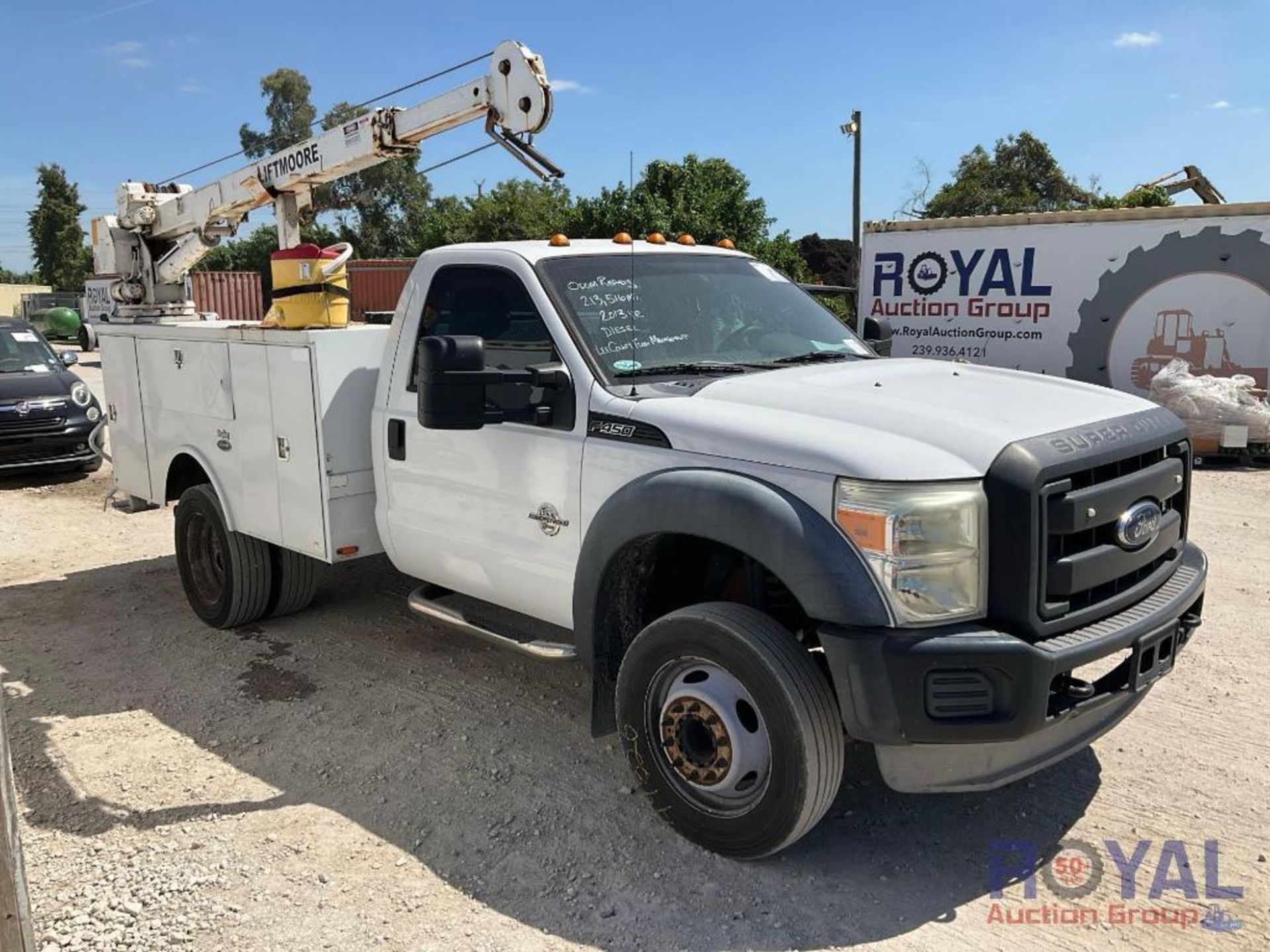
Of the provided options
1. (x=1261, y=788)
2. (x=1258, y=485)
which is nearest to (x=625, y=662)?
(x=1261, y=788)

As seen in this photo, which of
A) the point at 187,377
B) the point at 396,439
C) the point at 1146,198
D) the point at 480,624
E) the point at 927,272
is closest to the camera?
the point at 480,624

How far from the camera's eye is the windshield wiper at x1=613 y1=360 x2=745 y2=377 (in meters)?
3.87

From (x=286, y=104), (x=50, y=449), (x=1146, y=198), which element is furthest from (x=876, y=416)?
(x=286, y=104)

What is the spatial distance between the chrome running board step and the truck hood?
3.33 feet

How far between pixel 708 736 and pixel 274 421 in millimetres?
2893

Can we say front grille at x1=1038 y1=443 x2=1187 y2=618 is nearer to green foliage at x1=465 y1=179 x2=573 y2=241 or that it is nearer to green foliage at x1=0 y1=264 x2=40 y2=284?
green foliage at x1=465 y1=179 x2=573 y2=241

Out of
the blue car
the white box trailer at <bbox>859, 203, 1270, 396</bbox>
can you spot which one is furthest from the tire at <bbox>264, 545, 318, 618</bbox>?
the white box trailer at <bbox>859, 203, 1270, 396</bbox>

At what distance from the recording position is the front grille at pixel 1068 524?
292cm

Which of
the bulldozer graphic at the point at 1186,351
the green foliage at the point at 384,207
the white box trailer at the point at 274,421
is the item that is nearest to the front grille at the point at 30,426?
the white box trailer at the point at 274,421

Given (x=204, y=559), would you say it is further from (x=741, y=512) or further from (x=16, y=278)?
(x=16, y=278)

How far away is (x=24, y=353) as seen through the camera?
38.4 ft

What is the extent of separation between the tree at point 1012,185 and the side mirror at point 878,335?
32544mm

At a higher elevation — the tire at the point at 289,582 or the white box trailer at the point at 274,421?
the white box trailer at the point at 274,421

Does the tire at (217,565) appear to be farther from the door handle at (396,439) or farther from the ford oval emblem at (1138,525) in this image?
the ford oval emblem at (1138,525)
